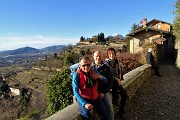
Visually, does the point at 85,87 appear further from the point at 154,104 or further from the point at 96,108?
the point at 154,104

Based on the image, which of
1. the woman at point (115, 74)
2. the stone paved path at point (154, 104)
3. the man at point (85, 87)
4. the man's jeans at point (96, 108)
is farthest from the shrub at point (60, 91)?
the man at point (85, 87)

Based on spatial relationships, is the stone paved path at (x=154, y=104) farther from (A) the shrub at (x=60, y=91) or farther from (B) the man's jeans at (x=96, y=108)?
(A) the shrub at (x=60, y=91)

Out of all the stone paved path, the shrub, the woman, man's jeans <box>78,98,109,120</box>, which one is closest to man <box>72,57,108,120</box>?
man's jeans <box>78,98,109,120</box>

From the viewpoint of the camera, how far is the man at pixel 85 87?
12.7 ft

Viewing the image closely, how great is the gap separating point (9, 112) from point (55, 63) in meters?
19.5

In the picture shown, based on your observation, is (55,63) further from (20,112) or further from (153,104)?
(153,104)

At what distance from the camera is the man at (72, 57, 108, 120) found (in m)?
3.86

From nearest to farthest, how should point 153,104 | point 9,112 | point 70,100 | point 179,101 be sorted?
1. point 153,104
2. point 179,101
3. point 70,100
4. point 9,112

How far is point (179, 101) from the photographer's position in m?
8.38

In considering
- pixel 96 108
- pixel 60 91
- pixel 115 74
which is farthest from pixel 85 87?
pixel 60 91

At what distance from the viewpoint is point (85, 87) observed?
390 cm

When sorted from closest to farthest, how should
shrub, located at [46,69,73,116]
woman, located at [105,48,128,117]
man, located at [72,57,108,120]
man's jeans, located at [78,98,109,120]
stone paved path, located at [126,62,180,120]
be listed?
man, located at [72,57,108,120] → man's jeans, located at [78,98,109,120] → woman, located at [105,48,128,117] → stone paved path, located at [126,62,180,120] → shrub, located at [46,69,73,116]

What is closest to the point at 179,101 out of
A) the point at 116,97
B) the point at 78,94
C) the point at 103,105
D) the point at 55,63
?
the point at 116,97

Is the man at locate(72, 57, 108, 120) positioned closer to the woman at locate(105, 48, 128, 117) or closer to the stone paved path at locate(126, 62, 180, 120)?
the woman at locate(105, 48, 128, 117)
